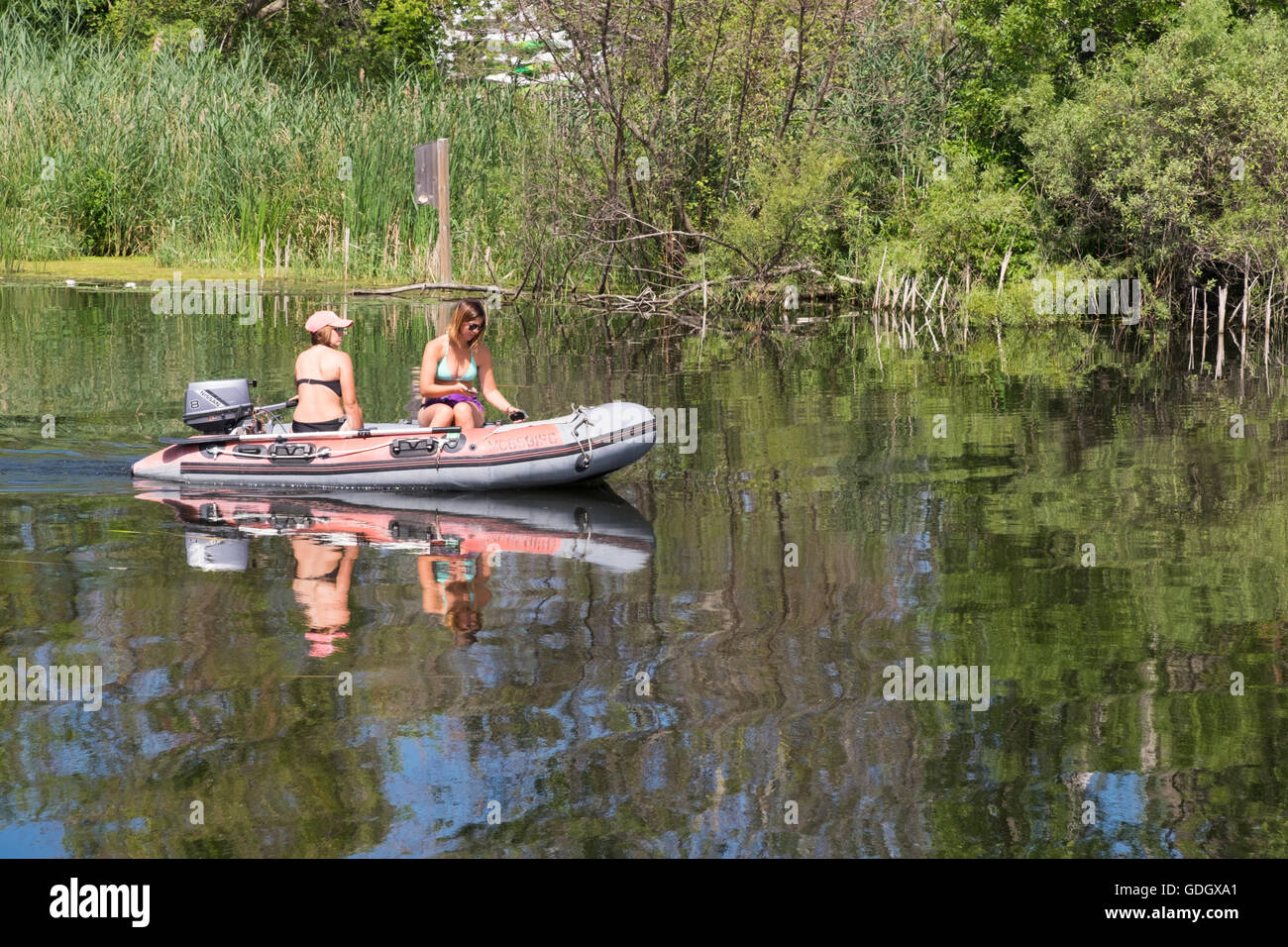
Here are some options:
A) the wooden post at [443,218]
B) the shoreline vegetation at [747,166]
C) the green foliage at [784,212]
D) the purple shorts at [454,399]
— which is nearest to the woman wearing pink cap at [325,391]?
the purple shorts at [454,399]

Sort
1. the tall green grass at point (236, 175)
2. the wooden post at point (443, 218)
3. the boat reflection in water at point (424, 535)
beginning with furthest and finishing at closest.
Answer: the tall green grass at point (236, 175)
the wooden post at point (443, 218)
the boat reflection in water at point (424, 535)

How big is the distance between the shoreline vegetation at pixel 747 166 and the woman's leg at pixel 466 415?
413 inches

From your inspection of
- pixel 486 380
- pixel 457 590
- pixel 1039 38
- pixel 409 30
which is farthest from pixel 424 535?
pixel 409 30

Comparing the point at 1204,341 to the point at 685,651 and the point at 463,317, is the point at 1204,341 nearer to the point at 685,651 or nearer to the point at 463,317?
the point at 463,317

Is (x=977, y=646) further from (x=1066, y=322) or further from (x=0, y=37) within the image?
(x=0, y=37)

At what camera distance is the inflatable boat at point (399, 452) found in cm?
1071

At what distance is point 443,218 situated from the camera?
78.8 feet

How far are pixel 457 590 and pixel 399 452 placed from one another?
2.77 meters

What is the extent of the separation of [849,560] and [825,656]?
73.5 inches

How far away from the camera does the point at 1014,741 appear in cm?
605

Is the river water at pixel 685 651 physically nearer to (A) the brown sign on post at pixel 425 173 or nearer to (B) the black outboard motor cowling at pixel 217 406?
(B) the black outboard motor cowling at pixel 217 406

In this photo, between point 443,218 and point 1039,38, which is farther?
point 443,218
